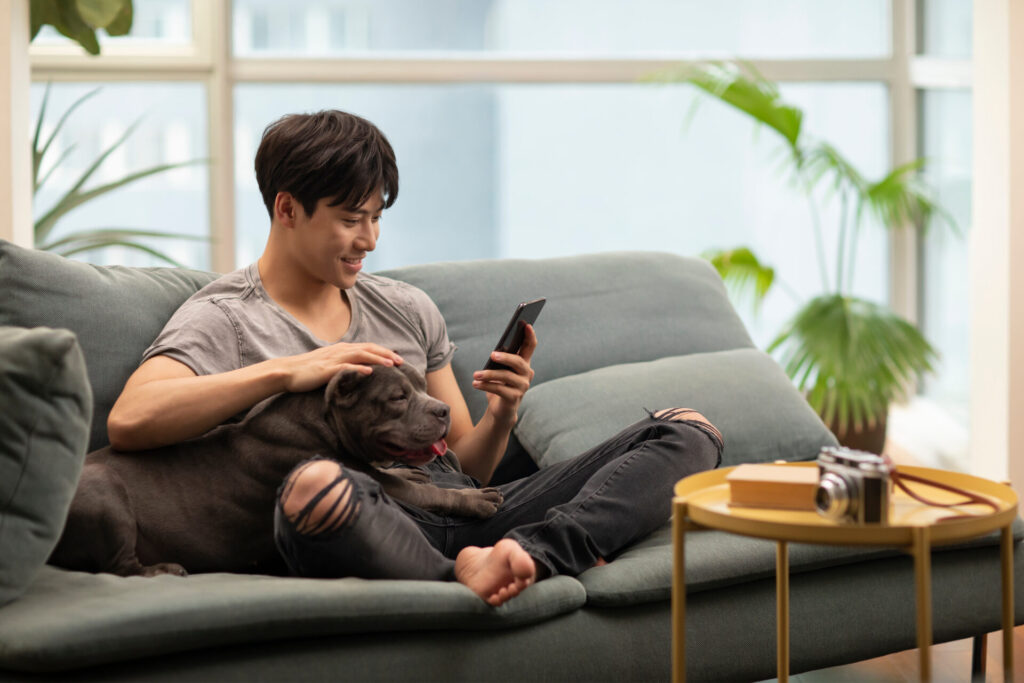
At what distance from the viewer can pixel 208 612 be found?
4.67 feet

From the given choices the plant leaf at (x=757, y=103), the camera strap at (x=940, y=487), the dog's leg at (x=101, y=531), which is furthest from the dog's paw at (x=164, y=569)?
the plant leaf at (x=757, y=103)

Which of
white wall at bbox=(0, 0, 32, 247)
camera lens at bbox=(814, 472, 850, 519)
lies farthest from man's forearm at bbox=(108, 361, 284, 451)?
white wall at bbox=(0, 0, 32, 247)

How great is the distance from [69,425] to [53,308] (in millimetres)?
538

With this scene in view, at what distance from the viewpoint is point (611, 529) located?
1.72 m

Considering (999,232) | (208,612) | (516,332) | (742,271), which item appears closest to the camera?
(208,612)

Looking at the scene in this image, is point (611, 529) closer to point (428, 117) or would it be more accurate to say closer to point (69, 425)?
point (69, 425)

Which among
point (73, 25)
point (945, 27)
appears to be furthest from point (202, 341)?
point (945, 27)

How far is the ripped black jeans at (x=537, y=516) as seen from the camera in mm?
1519

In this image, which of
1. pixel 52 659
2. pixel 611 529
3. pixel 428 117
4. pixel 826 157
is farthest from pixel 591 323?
pixel 428 117

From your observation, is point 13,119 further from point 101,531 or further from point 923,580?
point 923,580

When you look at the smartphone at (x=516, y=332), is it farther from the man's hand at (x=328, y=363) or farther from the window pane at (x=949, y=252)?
the window pane at (x=949, y=252)

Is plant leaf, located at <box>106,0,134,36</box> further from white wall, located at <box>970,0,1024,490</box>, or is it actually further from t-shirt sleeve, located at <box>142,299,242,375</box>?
white wall, located at <box>970,0,1024,490</box>

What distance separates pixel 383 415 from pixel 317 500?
0.69ft

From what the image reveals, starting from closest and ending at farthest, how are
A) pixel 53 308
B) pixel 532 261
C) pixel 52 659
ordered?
pixel 52 659, pixel 53 308, pixel 532 261
